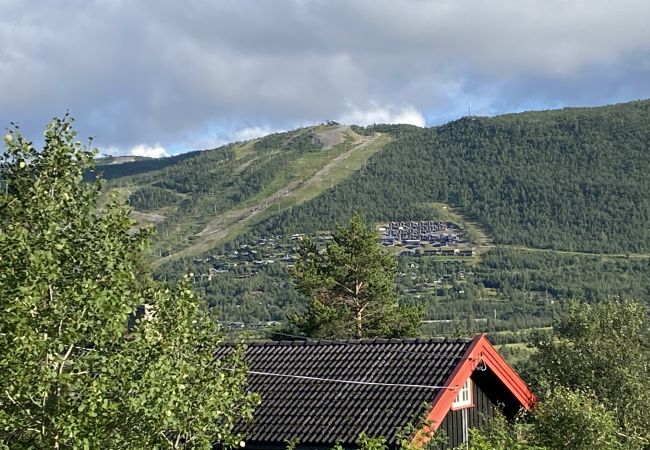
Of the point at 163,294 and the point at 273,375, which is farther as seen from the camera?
the point at 273,375

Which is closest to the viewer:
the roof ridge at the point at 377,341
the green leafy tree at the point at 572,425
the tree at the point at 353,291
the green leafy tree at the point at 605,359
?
the green leafy tree at the point at 572,425

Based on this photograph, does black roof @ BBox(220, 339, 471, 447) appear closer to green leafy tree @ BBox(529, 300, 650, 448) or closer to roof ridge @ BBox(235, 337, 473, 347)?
roof ridge @ BBox(235, 337, 473, 347)

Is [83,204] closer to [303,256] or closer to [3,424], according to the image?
[3,424]

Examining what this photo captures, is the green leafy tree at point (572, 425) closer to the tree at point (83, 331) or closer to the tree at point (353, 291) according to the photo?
the tree at point (83, 331)

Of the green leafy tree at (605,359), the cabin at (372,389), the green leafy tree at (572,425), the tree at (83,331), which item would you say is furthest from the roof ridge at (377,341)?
the tree at (83,331)

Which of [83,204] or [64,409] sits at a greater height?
[83,204]

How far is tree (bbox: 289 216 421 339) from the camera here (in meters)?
49.0

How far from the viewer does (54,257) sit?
12617mm

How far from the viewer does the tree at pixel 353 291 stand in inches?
1930

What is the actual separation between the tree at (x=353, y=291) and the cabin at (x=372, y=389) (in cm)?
2367

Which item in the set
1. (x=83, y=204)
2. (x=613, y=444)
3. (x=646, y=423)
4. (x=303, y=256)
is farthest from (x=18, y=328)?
(x=303, y=256)

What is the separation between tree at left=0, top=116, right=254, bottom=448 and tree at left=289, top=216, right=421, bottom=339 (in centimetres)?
3492

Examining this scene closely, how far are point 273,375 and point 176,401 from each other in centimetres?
1145

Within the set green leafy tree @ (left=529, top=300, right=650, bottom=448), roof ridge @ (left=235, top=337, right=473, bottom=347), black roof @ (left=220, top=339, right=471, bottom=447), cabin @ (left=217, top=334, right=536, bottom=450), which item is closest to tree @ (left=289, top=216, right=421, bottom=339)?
green leafy tree @ (left=529, top=300, right=650, bottom=448)
